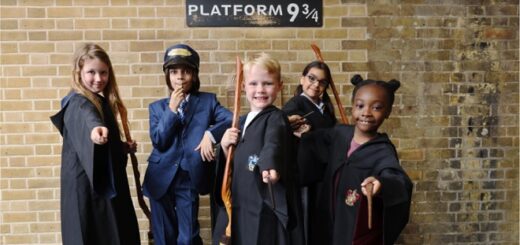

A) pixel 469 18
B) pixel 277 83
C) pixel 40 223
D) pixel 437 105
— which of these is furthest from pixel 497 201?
pixel 40 223

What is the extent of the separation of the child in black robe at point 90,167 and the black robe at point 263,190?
0.59 metres

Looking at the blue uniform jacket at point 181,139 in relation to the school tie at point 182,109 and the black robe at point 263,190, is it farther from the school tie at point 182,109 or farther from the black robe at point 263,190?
Answer: the black robe at point 263,190

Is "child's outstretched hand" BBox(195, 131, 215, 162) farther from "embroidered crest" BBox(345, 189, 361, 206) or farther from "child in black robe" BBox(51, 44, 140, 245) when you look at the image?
"embroidered crest" BBox(345, 189, 361, 206)

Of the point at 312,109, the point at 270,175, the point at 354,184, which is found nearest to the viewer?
the point at 270,175

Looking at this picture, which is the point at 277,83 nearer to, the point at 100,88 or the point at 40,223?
the point at 100,88

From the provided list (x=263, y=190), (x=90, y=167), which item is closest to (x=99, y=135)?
(x=90, y=167)

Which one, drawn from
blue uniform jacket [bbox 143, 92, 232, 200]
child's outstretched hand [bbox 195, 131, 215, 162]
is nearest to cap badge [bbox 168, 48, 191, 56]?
blue uniform jacket [bbox 143, 92, 232, 200]

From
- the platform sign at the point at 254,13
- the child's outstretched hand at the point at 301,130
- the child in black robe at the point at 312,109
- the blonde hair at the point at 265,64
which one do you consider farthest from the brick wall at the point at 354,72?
the blonde hair at the point at 265,64

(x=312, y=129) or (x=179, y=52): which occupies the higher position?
(x=179, y=52)

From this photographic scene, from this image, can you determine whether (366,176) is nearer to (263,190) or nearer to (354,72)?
(263,190)

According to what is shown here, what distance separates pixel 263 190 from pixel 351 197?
41 cm

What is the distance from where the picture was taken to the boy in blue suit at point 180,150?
256cm

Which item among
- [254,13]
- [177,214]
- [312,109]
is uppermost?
[254,13]

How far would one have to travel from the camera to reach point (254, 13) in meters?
3.46
